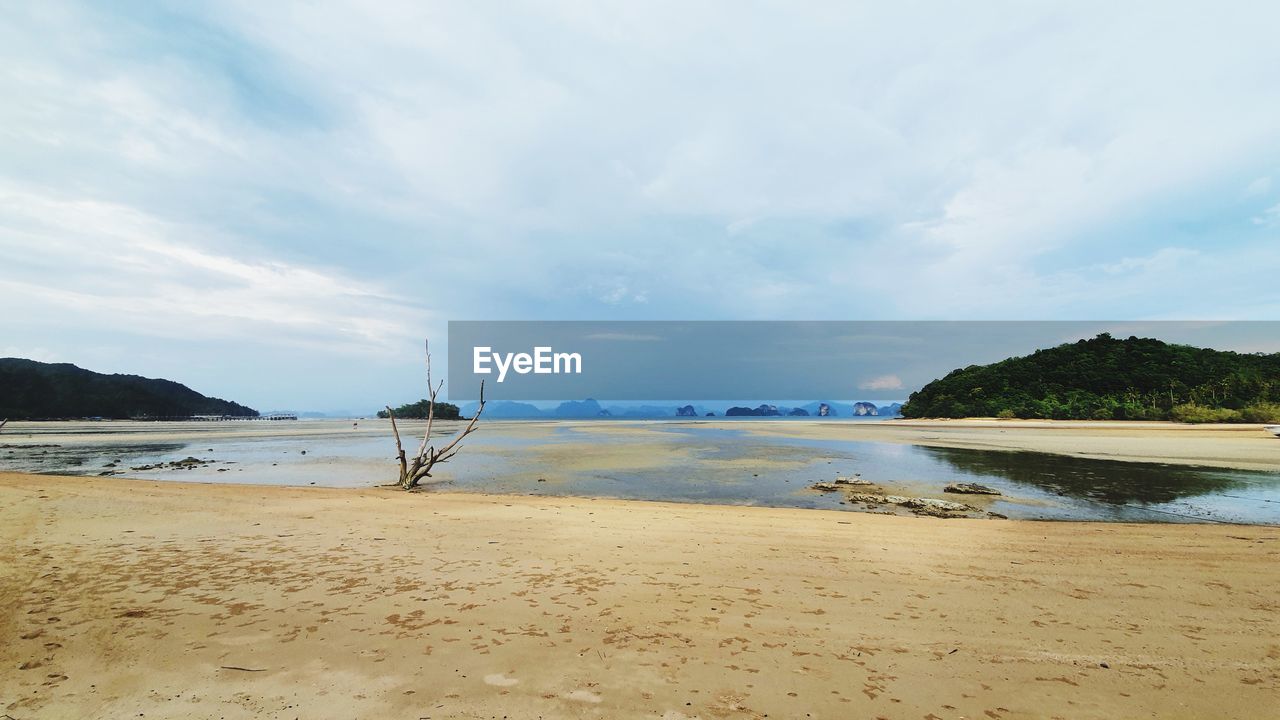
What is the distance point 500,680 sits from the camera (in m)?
3.88

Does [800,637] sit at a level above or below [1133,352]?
below

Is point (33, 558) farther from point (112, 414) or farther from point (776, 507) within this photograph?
point (112, 414)

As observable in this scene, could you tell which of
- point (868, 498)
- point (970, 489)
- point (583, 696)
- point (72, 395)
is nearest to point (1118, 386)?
point (970, 489)

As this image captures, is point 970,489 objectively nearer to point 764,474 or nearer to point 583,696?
point 764,474

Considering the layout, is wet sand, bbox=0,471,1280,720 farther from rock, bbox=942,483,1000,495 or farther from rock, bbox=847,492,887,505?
rock, bbox=942,483,1000,495

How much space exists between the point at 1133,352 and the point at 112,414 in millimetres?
168618

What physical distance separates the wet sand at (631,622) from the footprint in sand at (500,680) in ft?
0.13

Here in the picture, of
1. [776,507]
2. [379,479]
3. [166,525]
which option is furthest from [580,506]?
[379,479]

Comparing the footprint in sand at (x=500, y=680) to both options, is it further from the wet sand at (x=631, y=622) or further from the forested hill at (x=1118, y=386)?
the forested hill at (x=1118, y=386)

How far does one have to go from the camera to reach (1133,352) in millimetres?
68062

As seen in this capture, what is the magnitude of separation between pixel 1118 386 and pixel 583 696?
83701mm

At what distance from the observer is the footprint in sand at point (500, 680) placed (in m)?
3.82

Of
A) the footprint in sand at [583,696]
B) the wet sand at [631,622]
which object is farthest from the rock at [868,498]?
the footprint in sand at [583,696]

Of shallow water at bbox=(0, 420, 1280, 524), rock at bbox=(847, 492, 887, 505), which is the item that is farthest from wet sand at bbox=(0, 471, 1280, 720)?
shallow water at bbox=(0, 420, 1280, 524)
